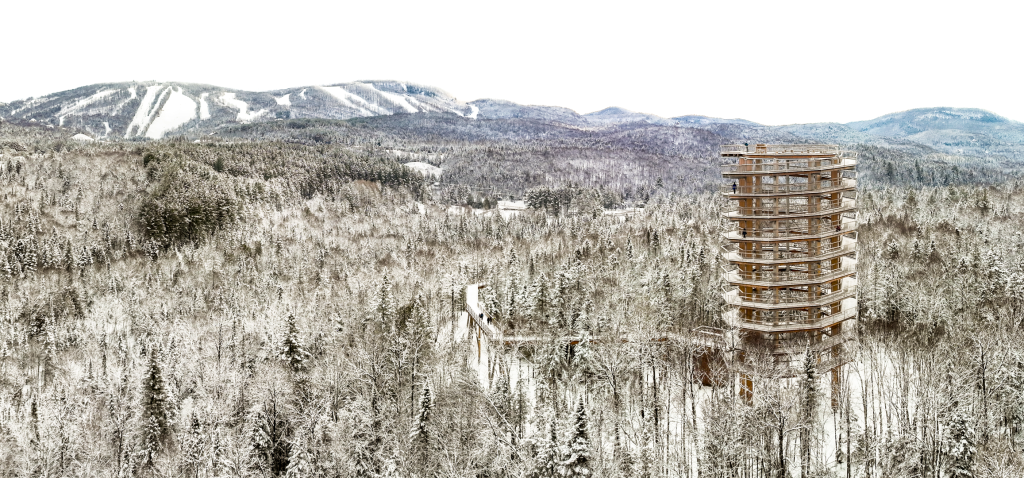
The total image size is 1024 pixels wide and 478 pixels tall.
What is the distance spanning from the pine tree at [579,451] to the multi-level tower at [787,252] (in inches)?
802

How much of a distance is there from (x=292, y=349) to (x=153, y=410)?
40.8ft

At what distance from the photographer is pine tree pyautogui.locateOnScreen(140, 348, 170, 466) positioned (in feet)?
190

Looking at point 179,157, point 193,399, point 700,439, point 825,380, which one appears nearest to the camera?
point 700,439

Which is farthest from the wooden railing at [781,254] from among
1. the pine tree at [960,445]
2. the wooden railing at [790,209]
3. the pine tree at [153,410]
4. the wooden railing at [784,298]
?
the pine tree at [153,410]

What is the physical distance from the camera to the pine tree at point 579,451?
37812mm

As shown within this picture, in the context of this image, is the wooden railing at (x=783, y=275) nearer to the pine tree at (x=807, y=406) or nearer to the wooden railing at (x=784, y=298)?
the wooden railing at (x=784, y=298)

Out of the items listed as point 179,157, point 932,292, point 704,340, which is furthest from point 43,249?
point 932,292

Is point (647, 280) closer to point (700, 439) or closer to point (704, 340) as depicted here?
point (704, 340)

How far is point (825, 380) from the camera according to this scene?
58.4m

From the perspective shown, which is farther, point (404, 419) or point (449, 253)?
point (449, 253)

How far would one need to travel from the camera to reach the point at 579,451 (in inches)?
1492

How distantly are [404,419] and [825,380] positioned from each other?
36.2 m

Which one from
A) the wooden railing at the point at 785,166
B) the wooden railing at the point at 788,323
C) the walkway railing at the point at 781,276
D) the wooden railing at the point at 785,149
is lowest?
the wooden railing at the point at 788,323

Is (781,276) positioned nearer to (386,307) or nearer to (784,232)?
(784,232)
